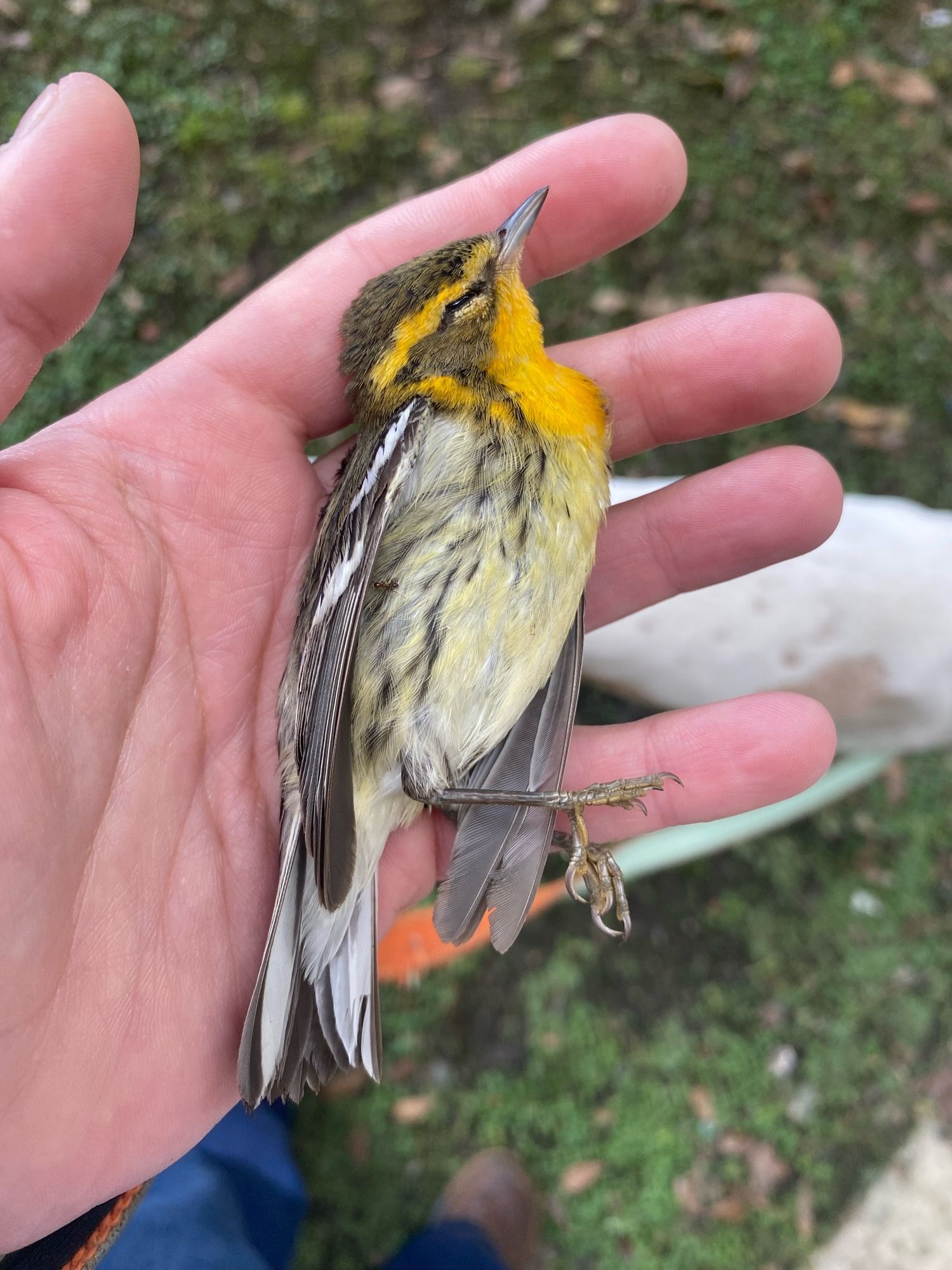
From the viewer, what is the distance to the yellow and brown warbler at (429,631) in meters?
2.17

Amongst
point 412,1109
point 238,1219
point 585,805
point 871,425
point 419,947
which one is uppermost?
point 585,805

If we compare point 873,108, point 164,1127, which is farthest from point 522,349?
point 873,108

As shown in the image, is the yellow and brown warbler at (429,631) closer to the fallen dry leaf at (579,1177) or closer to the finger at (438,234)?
the finger at (438,234)

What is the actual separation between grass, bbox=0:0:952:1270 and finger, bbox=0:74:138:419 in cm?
228

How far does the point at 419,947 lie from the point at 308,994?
56.5 inches

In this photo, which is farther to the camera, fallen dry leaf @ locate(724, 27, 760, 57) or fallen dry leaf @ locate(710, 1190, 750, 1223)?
fallen dry leaf @ locate(724, 27, 760, 57)

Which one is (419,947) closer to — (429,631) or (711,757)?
(711,757)

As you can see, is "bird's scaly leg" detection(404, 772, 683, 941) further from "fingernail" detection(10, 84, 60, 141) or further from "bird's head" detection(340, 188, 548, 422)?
"fingernail" detection(10, 84, 60, 141)

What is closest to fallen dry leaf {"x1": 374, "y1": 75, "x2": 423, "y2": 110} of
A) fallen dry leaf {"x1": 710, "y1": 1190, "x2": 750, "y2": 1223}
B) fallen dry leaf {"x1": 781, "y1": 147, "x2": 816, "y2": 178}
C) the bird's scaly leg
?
fallen dry leaf {"x1": 781, "y1": 147, "x2": 816, "y2": 178}

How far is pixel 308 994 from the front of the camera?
2.37 meters

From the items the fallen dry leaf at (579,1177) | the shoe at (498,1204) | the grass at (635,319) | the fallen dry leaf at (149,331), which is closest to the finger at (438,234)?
the grass at (635,319)

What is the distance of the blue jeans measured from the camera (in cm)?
290

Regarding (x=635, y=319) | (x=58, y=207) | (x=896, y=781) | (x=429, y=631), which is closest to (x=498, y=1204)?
(x=896, y=781)

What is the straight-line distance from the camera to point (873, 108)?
436 centimetres
